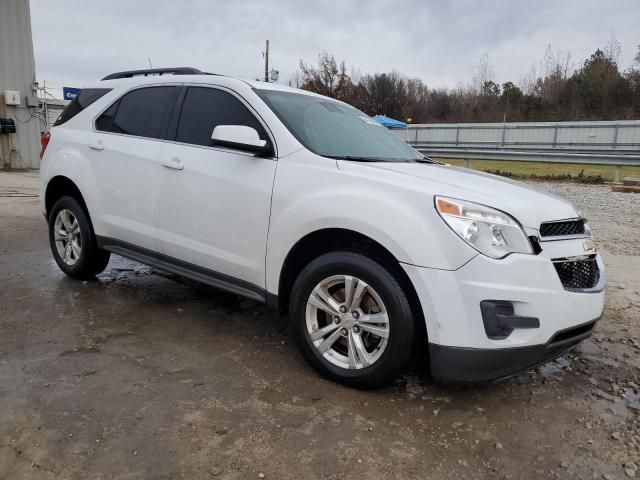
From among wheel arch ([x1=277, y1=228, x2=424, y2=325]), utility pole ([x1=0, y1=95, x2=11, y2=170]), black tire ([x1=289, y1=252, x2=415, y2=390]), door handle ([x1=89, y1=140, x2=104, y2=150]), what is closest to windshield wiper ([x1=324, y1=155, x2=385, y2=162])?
wheel arch ([x1=277, y1=228, x2=424, y2=325])

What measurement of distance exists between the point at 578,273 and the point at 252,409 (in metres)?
1.87

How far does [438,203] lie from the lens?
2.51 metres

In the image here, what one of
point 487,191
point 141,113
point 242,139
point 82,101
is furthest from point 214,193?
point 82,101

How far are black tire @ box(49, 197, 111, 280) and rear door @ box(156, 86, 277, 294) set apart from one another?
104 cm

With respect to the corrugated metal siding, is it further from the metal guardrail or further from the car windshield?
the car windshield

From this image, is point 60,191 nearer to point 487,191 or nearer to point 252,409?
point 252,409

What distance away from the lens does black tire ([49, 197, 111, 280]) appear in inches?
170

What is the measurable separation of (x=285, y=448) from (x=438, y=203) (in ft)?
4.53

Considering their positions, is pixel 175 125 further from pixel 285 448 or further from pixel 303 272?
pixel 285 448

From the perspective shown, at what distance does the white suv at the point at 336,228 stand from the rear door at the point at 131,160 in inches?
0.5

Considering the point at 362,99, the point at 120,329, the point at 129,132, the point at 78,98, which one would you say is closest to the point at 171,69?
the point at 129,132

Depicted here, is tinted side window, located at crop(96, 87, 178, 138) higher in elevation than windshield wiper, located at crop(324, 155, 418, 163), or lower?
higher

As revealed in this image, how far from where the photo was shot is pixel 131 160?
386cm

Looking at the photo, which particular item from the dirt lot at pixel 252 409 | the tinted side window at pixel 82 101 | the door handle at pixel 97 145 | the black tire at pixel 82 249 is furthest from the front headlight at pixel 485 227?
the tinted side window at pixel 82 101
